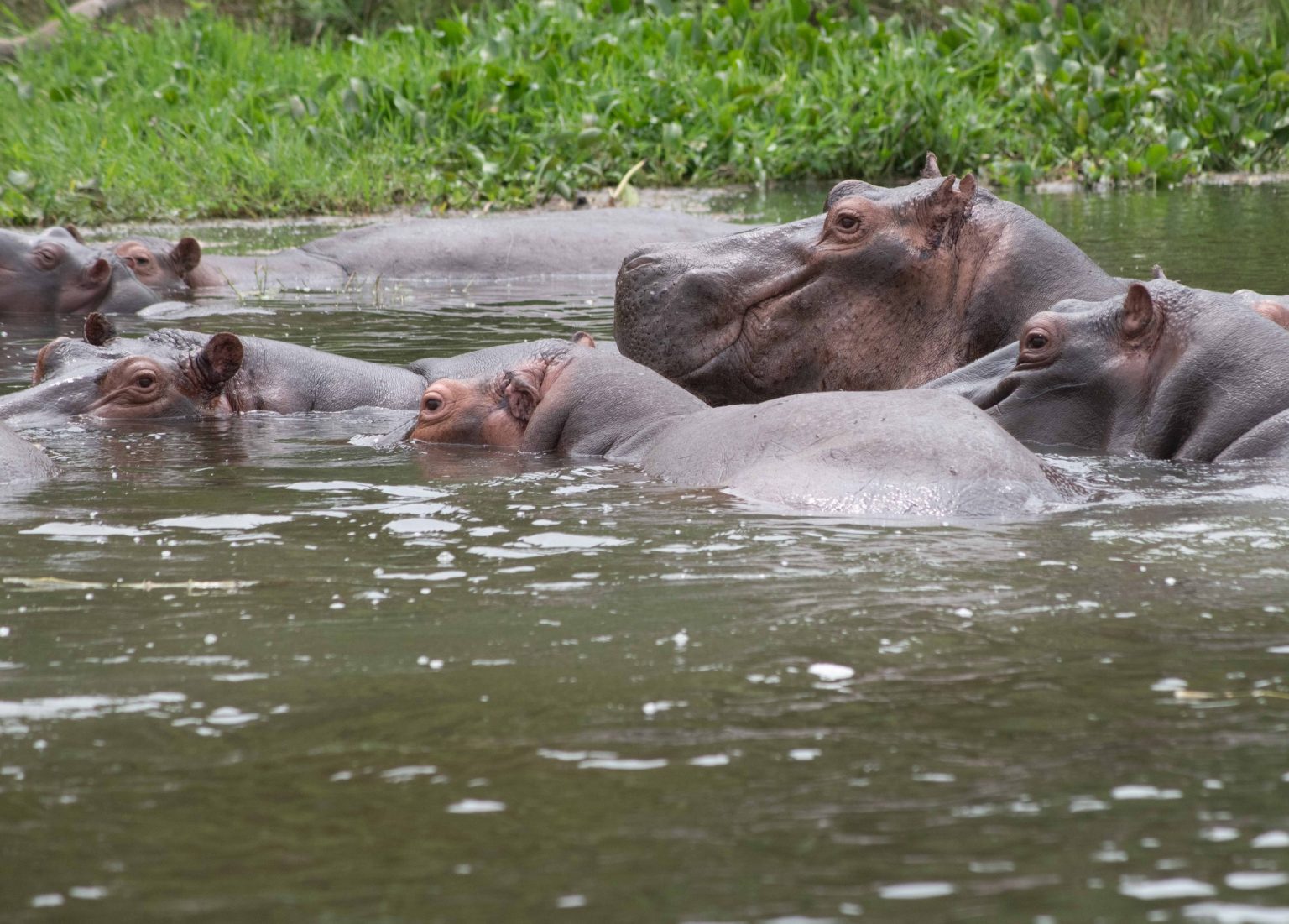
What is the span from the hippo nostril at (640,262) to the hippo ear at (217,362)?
1657 mm

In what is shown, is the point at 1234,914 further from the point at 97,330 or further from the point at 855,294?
the point at 97,330

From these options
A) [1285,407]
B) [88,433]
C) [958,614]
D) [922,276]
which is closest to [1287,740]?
[958,614]

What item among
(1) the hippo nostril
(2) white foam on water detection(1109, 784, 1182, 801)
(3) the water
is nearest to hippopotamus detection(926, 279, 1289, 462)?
(3) the water

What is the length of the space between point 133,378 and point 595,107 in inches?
348

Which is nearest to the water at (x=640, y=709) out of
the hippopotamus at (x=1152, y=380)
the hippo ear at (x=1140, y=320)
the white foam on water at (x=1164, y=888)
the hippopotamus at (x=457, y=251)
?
the white foam on water at (x=1164, y=888)

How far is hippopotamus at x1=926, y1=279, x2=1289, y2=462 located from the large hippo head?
9.58 feet

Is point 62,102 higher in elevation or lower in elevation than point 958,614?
higher

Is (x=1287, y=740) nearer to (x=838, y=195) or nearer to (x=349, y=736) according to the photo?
(x=349, y=736)

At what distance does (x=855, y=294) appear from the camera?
6418mm

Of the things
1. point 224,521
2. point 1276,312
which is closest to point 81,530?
point 224,521

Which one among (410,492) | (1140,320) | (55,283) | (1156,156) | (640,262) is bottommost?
(410,492)

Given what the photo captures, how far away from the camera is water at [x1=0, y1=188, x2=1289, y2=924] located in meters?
2.33

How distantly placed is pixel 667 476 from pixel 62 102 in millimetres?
11470

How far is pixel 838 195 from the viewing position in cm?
642
